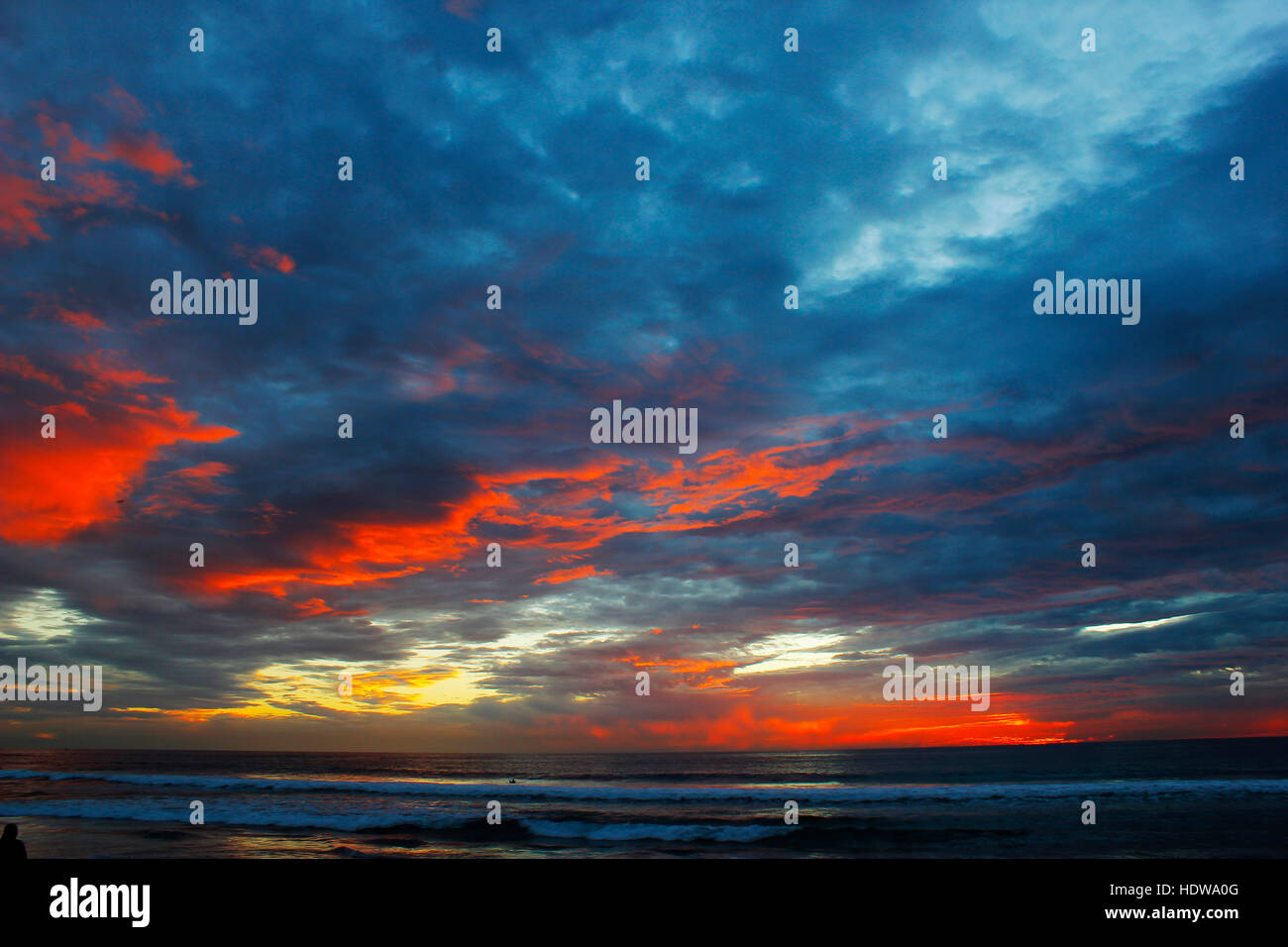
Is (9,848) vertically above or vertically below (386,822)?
above

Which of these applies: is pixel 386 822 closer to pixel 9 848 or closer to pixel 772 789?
pixel 772 789

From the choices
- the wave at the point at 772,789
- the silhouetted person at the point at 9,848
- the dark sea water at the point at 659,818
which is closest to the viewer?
the silhouetted person at the point at 9,848

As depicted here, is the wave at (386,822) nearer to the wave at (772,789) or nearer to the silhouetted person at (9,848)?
the wave at (772,789)

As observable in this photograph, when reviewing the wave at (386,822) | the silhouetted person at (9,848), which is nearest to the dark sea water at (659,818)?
the wave at (386,822)

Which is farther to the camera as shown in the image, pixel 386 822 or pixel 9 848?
pixel 386 822

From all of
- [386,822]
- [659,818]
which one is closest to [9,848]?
[386,822]

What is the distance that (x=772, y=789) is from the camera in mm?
43969

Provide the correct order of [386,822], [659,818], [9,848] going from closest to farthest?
[9,848] < [386,822] < [659,818]

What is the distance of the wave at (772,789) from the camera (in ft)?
126

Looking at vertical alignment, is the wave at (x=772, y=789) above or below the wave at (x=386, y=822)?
below
